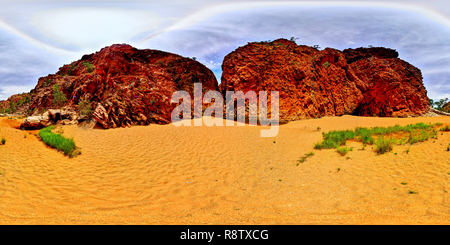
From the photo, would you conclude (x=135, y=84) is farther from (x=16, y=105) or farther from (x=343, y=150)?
(x=16, y=105)

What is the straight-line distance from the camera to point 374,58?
25359mm

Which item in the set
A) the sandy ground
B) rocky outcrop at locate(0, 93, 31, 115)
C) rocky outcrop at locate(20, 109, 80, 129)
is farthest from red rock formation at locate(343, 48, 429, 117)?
rocky outcrop at locate(0, 93, 31, 115)

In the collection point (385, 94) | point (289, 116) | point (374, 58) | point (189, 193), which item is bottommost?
point (189, 193)

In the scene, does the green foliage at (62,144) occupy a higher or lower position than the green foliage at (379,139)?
lower

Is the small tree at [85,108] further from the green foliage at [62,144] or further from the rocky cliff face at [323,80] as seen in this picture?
the rocky cliff face at [323,80]

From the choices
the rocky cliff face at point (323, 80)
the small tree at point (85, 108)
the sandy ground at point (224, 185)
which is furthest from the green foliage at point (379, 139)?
the small tree at point (85, 108)

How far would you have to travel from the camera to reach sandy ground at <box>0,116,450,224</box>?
3.89 m

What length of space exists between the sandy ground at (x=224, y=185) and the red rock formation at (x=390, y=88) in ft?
59.2

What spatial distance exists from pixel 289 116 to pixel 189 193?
15.0m

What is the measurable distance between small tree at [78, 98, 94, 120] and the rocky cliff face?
44.9ft

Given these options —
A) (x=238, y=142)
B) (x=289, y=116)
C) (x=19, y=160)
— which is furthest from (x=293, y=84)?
(x=19, y=160)

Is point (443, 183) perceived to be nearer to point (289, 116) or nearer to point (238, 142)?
point (238, 142)

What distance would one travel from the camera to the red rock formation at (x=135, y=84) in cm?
1656

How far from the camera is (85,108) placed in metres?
18.2
